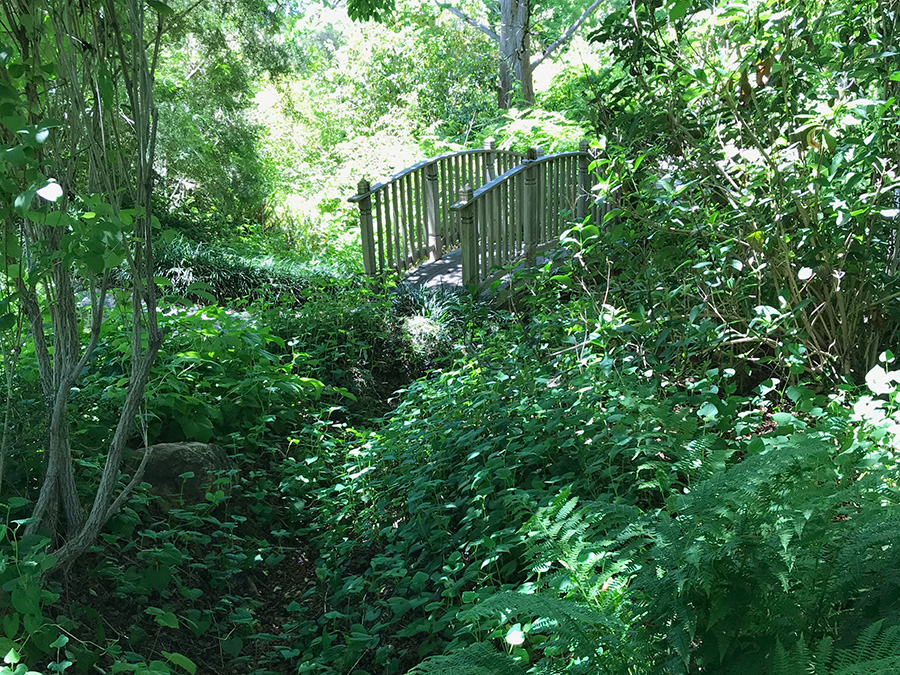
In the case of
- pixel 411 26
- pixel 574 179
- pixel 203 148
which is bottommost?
pixel 574 179

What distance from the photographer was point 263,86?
1570cm

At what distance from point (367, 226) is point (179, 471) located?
12.9 ft

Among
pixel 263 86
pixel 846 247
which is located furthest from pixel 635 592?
pixel 263 86

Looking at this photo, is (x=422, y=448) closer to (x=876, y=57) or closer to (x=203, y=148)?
(x=876, y=57)

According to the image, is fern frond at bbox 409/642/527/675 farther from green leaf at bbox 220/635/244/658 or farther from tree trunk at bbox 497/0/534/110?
tree trunk at bbox 497/0/534/110

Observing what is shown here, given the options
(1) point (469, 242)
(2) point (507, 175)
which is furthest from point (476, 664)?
(2) point (507, 175)

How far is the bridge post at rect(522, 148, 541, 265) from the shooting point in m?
7.27

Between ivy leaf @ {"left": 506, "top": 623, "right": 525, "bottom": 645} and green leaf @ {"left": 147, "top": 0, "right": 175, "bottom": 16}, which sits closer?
ivy leaf @ {"left": 506, "top": 623, "right": 525, "bottom": 645}

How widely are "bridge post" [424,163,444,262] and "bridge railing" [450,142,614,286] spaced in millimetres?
617

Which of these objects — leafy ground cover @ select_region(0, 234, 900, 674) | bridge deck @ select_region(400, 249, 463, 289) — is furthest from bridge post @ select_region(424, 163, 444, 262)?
leafy ground cover @ select_region(0, 234, 900, 674)

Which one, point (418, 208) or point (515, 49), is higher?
point (515, 49)

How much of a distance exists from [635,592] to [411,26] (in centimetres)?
1584

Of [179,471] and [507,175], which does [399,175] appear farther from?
[179,471]

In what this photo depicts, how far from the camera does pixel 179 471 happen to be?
149 inches
